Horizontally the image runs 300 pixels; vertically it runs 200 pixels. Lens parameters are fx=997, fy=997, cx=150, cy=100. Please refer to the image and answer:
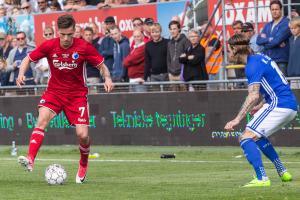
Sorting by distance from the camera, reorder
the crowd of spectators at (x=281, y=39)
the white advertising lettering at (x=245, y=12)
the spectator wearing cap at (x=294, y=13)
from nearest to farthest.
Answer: the crowd of spectators at (x=281, y=39) < the spectator wearing cap at (x=294, y=13) < the white advertising lettering at (x=245, y=12)

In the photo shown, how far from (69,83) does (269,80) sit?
3227mm

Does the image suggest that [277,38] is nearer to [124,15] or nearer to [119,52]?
[119,52]

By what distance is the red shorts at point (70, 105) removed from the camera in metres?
15.3

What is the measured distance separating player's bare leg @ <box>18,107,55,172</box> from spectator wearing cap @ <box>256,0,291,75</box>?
266 inches

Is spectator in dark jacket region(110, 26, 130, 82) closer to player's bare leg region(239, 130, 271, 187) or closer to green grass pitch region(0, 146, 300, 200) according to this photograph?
green grass pitch region(0, 146, 300, 200)

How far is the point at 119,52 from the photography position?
2364 centimetres

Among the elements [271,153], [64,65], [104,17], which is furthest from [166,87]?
[271,153]

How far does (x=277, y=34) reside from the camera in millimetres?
20594

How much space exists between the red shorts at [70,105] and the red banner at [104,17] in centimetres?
883

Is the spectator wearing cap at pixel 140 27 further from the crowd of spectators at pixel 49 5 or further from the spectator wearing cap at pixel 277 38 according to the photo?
the spectator wearing cap at pixel 277 38

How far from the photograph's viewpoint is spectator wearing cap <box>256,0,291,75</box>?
20.6m

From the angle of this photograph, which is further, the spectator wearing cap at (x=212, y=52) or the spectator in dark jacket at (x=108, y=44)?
the spectator in dark jacket at (x=108, y=44)

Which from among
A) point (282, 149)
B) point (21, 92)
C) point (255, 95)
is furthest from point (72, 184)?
point (21, 92)

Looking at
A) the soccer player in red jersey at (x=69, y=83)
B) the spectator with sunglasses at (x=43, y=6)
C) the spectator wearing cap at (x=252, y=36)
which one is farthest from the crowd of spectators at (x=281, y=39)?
the spectator with sunglasses at (x=43, y=6)
